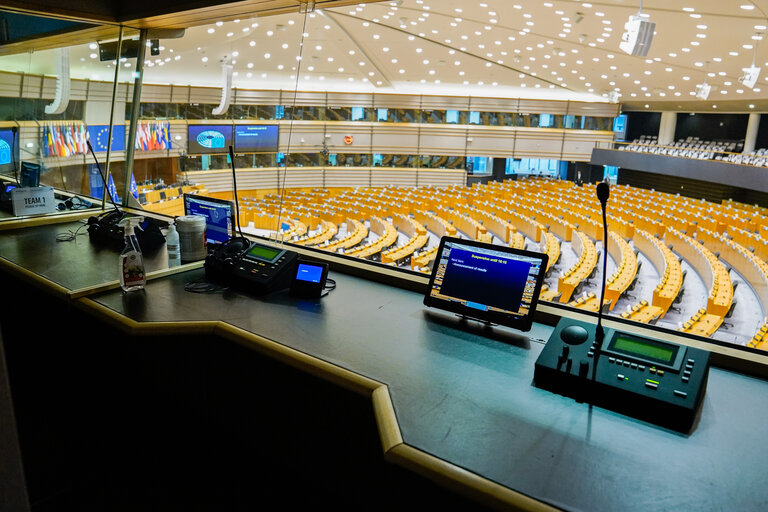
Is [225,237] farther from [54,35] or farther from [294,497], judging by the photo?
[54,35]

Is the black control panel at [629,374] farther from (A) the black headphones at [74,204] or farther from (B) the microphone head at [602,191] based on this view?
(A) the black headphones at [74,204]

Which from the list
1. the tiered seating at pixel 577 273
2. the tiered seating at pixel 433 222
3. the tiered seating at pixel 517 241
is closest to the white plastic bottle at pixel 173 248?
the tiered seating at pixel 577 273

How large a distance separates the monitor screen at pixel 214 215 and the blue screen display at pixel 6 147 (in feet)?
6.66

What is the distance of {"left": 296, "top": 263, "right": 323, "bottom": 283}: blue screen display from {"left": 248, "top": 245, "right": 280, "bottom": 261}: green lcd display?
16cm

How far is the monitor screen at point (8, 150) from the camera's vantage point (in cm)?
394

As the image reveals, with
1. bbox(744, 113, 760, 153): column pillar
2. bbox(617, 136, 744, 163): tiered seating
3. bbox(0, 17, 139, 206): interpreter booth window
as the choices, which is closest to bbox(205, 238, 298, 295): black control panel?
bbox(0, 17, 139, 206): interpreter booth window

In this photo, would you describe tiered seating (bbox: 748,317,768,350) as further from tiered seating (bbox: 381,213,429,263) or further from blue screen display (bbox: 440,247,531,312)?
tiered seating (bbox: 381,213,429,263)

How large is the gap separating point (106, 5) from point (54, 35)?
652mm

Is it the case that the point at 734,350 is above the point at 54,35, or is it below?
below

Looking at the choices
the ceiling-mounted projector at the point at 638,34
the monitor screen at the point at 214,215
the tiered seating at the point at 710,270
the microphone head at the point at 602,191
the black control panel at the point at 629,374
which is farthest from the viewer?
the tiered seating at the point at 710,270

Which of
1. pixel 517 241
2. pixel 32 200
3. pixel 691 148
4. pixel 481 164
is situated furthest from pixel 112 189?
pixel 691 148

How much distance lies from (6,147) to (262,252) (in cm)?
276

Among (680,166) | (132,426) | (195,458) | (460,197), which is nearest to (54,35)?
(132,426)

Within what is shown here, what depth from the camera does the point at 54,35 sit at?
11.9ft
